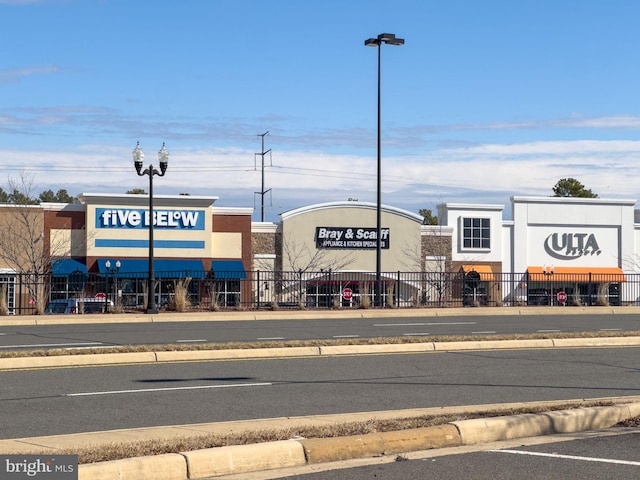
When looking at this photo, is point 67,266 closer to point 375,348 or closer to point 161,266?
point 161,266

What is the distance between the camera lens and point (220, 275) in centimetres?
4797

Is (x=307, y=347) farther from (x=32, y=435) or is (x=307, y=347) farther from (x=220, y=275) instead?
(x=220, y=275)

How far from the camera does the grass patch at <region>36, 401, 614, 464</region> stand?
759 centimetres

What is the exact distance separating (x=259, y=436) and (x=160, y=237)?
4081 centimetres

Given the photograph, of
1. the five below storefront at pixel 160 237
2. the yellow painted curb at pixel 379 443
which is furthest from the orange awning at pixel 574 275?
the yellow painted curb at pixel 379 443

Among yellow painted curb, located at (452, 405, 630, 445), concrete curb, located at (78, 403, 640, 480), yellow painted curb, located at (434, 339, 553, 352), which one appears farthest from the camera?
yellow painted curb, located at (434, 339, 553, 352)

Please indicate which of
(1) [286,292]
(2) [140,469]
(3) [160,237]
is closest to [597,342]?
(2) [140,469]

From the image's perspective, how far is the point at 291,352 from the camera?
1677cm

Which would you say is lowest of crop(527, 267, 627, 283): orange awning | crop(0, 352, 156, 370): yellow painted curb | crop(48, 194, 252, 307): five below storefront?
crop(0, 352, 156, 370): yellow painted curb

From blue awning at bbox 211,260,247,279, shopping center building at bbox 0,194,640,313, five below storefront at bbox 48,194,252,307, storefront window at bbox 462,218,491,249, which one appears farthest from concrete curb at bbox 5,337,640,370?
storefront window at bbox 462,218,491,249

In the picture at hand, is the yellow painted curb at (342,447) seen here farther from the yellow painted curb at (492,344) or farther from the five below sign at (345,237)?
the five below sign at (345,237)

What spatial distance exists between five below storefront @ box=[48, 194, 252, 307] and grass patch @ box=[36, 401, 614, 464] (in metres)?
36.9

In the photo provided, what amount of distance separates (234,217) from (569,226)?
21665 millimetres

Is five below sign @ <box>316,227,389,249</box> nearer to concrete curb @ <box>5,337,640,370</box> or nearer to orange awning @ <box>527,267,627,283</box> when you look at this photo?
orange awning @ <box>527,267,627,283</box>
